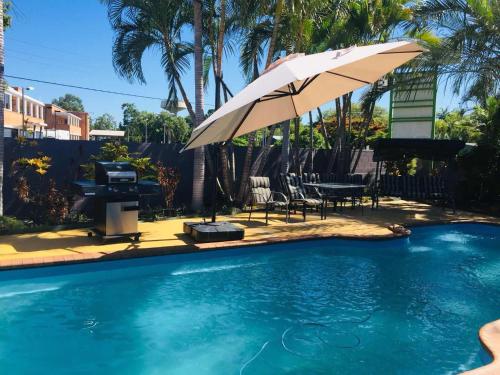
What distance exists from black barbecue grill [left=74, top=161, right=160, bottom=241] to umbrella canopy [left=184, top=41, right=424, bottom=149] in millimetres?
1124

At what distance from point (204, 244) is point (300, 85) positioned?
10.2 feet

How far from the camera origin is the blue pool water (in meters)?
3.87

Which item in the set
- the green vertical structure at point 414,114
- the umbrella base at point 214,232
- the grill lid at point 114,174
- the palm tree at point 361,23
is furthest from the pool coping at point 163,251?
the green vertical structure at point 414,114

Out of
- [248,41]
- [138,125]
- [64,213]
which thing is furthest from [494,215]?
[138,125]

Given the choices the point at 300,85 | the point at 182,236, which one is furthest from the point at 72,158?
the point at 300,85

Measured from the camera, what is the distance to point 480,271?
6621mm

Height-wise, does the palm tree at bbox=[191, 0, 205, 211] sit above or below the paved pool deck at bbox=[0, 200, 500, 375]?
above

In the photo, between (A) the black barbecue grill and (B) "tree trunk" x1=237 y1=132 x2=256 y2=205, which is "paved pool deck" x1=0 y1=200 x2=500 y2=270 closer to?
(A) the black barbecue grill

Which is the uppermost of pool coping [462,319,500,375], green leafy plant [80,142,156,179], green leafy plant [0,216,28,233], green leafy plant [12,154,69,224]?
green leafy plant [80,142,156,179]

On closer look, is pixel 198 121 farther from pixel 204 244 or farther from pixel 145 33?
pixel 204 244

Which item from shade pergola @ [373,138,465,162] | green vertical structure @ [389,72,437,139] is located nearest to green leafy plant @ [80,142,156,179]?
shade pergola @ [373,138,465,162]

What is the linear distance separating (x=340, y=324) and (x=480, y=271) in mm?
3269

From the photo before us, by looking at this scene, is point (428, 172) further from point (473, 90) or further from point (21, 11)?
point (21, 11)

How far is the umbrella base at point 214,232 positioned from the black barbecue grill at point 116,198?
96 cm
